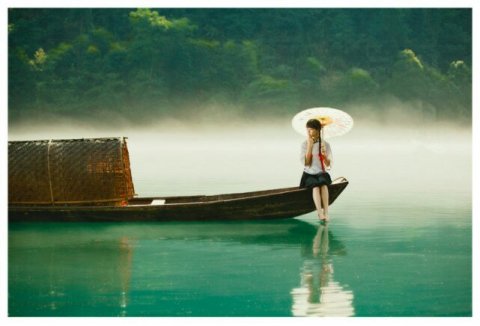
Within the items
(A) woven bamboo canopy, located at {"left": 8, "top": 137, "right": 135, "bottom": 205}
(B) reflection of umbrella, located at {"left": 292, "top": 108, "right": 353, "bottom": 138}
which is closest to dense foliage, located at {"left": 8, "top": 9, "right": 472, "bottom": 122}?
(A) woven bamboo canopy, located at {"left": 8, "top": 137, "right": 135, "bottom": 205}

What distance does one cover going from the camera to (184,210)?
606cm

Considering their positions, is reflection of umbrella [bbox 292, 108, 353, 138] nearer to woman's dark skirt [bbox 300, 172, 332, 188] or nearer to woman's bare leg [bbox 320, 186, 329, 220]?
woman's dark skirt [bbox 300, 172, 332, 188]

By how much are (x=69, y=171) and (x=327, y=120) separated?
2.28 metres

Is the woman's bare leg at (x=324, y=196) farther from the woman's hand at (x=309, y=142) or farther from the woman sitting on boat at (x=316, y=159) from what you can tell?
the woman's hand at (x=309, y=142)

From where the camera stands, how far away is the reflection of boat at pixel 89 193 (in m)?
6.02

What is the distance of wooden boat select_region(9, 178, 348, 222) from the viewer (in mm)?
6000

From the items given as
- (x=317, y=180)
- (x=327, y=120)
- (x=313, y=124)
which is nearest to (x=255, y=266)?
(x=317, y=180)

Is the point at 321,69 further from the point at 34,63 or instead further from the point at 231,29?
the point at 34,63

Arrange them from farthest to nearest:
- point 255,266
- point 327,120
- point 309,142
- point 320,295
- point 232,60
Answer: point 232,60 < point 327,120 < point 309,142 < point 255,266 < point 320,295

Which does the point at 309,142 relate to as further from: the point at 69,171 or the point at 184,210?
the point at 69,171

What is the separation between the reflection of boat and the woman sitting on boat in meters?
0.26

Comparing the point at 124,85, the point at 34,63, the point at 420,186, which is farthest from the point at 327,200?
the point at 124,85

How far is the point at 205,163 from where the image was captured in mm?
10930
